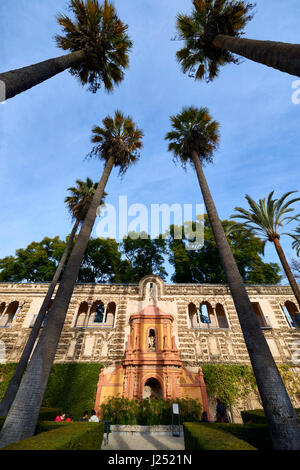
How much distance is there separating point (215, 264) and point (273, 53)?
2611 centimetres

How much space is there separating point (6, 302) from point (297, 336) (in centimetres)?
2523

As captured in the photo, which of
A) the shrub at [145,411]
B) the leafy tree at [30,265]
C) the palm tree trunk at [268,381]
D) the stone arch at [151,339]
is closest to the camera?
the palm tree trunk at [268,381]

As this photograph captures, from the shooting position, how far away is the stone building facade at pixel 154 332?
15359mm

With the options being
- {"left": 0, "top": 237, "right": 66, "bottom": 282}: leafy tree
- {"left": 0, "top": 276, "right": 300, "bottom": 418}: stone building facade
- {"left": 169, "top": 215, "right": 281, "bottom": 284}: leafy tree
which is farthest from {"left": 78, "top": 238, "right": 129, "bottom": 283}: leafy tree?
{"left": 0, "top": 276, "right": 300, "bottom": 418}: stone building facade

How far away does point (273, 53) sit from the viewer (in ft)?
16.0

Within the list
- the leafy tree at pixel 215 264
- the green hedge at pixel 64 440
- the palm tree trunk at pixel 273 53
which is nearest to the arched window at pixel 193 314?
the leafy tree at pixel 215 264

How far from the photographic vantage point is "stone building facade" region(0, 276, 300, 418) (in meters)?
15.4

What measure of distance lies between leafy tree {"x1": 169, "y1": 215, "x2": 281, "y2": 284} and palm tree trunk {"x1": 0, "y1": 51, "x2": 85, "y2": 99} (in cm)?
2514

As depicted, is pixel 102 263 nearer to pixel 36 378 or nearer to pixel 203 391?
pixel 203 391

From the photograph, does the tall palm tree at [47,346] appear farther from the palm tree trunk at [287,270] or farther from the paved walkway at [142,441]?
the palm tree trunk at [287,270]

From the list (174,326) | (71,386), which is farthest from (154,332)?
(71,386)

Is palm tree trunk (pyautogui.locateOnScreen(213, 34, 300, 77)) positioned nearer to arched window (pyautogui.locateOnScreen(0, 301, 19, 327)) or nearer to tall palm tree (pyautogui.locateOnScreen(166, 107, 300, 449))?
tall palm tree (pyautogui.locateOnScreen(166, 107, 300, 449))

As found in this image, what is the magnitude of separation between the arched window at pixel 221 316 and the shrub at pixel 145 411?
6.93 metres
